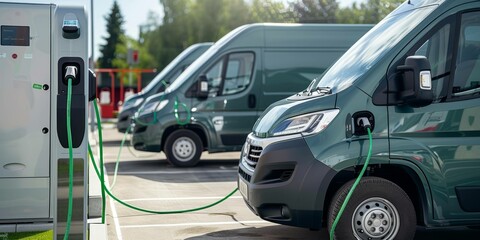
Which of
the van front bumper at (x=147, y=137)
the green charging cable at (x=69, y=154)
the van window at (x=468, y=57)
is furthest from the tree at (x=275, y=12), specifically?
the green charging cable at (x=69, y=154)

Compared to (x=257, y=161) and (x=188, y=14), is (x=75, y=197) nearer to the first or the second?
(x=257, y=161)

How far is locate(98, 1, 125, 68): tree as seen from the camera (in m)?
91.2

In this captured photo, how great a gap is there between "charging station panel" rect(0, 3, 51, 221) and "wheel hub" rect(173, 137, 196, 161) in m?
6.59

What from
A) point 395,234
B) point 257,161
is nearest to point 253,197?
point 257,161

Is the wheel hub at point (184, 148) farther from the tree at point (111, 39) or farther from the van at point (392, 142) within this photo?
the tree at point (111, 39)

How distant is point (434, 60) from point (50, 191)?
390cm

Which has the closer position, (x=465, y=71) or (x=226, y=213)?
(x=465, y=71)

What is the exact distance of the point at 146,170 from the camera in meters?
13.7

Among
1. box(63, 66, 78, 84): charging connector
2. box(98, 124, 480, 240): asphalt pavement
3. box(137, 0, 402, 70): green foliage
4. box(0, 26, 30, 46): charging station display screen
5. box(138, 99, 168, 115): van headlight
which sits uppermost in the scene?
box(137, 0, 402, 70): green foliage

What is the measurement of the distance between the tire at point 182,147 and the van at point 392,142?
7.34 metres

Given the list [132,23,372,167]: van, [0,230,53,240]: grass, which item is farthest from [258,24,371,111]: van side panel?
[0,230,53,240]: grass

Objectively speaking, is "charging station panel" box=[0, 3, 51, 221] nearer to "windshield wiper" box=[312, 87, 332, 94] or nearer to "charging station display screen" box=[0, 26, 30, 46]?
"charging station display screen" box=[0, 26, 30, 46]

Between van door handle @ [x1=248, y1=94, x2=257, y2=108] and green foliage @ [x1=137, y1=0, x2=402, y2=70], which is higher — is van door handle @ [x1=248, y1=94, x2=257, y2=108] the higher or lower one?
the lower one

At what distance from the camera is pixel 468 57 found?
663cm
